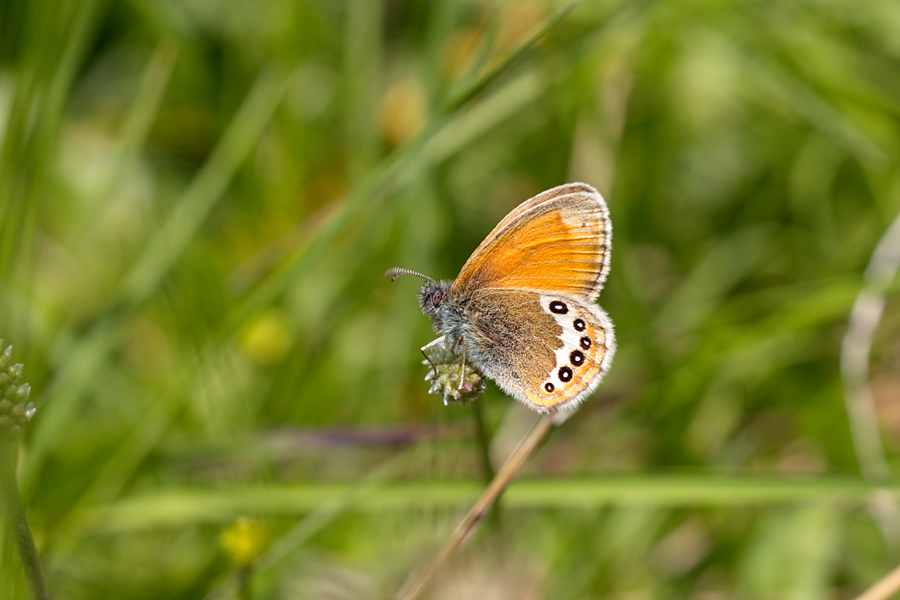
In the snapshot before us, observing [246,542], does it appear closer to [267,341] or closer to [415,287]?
[267,341]

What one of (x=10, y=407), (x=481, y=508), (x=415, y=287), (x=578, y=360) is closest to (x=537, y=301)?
(x=578, y=360)

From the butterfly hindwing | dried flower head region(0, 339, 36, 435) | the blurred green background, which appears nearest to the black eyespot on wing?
the butterfly hindwing

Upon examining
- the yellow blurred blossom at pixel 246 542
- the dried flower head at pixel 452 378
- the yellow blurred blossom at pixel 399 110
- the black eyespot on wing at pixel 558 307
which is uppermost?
the yellow blurred blossom at pixel 399 110

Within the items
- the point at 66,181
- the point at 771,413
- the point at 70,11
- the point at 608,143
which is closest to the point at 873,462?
the point at 771,413

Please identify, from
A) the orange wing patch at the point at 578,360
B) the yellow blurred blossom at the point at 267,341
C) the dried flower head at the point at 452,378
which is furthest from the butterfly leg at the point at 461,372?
the yellow blurred blossom at the point at 267,341

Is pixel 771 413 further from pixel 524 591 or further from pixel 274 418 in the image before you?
pixel 274 418

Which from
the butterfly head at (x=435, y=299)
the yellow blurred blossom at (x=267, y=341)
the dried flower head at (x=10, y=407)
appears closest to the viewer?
the dried flower head at (x=10, y=407)

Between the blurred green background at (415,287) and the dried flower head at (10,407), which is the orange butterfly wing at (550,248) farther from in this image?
the dried flower head at (10,407)

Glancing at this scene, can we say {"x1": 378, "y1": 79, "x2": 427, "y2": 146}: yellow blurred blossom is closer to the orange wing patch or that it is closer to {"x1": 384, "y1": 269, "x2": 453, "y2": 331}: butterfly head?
{"x1": 384, "y1": 269, "x2": 453, "y2": 331}: butterfly head
